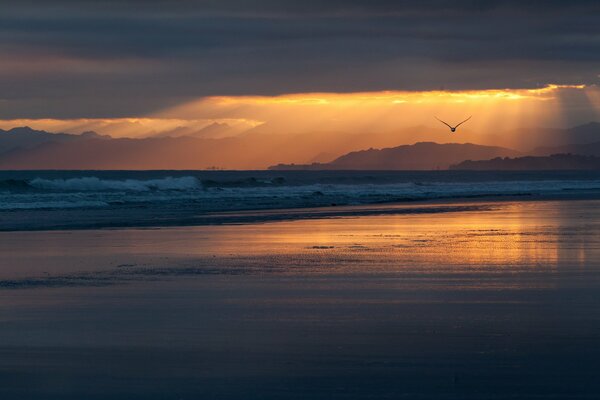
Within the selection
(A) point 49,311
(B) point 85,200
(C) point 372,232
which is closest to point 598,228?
(C) point 372,232

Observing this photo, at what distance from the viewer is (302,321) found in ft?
30.7

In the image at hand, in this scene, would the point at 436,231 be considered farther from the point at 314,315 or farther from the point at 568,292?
the point at 314,315

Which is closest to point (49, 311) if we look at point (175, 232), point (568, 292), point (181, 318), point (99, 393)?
point (181, 318)

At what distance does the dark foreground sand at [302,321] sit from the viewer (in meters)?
6.96

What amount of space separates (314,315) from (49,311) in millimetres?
2890

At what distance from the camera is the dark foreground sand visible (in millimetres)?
6965

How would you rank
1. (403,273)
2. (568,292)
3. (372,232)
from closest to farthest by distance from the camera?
(568,292)
(403,273)
(372,232)

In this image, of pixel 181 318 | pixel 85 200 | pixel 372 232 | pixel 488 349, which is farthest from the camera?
pixel 85 200

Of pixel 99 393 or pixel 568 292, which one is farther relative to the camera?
pixel 568 292

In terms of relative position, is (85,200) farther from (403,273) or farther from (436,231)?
(403,273)

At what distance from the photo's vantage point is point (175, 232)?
2181cm

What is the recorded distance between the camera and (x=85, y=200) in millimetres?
39812

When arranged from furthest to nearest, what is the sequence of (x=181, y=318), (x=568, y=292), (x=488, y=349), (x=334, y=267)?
(x=334, y=267)
(x=568, y=292)
(x=181, y=318)
(x=488, y=349)

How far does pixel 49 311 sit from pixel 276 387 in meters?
4.12
